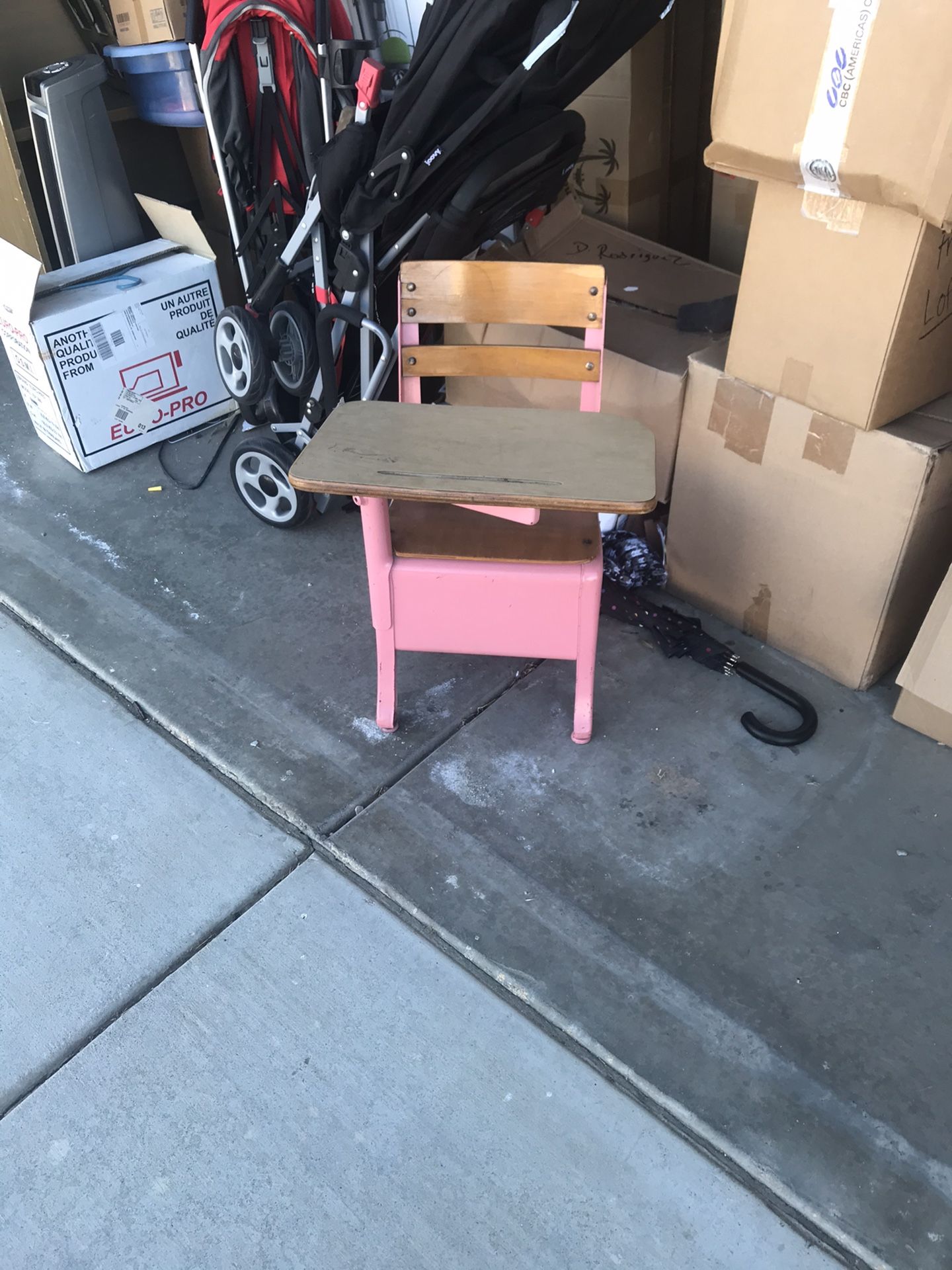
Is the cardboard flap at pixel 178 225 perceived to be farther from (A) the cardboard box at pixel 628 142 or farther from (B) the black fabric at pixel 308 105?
(A) the cardboard box at pixel 628 142

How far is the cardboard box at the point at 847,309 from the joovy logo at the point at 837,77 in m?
0.18

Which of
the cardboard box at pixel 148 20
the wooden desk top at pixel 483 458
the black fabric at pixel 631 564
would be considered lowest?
the black fabric at pixel 631 564

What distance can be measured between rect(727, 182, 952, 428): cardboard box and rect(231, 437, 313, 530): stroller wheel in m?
1.20

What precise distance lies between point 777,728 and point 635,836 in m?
0.45

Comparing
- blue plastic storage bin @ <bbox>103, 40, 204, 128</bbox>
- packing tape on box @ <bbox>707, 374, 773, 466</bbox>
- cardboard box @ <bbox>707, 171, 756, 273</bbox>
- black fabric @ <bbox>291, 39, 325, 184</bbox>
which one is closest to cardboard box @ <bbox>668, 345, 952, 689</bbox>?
packing tape on box @ <bbox>707, 374, 773, 466</bbox>

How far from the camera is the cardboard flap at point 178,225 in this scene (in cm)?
294

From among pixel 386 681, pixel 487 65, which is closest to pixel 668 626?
pixel 386 681

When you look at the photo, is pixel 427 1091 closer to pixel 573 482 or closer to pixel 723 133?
pixel 573 482

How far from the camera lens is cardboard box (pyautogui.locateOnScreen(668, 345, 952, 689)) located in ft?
6.25

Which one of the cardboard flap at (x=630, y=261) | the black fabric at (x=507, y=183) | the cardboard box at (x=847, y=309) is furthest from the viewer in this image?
the cardboard flap at (x=630, y=261)

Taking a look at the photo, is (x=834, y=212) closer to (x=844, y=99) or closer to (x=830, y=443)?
(x=844, y=99)

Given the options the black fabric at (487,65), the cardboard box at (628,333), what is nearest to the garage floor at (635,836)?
the cardboard box at (628,333)

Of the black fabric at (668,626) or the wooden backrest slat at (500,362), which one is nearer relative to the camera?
the wooden backrest slat at (500,362)

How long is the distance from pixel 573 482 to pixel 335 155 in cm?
111
